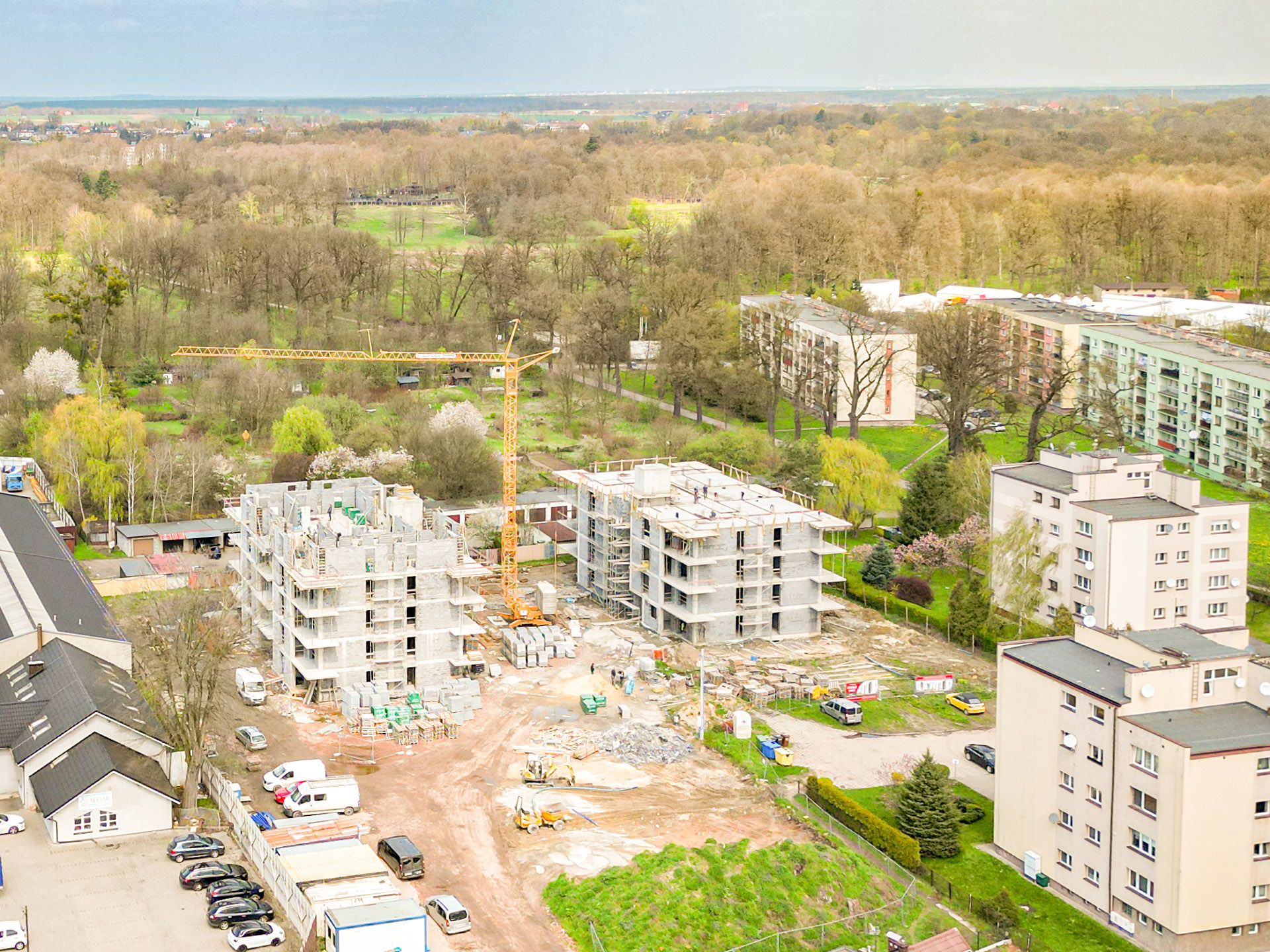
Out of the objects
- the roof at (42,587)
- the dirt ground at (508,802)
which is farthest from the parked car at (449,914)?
the roof at (42,587)

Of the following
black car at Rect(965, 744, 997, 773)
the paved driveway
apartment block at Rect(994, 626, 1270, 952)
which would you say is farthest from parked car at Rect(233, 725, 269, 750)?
apartment block at Rect(994, 626, 1270, 952)

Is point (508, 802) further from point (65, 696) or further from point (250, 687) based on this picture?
point (65, 696)

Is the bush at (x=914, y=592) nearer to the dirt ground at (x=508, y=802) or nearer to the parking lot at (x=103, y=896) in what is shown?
the dirt ground at (x=508, y=802)

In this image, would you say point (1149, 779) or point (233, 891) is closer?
point (1149, 779)

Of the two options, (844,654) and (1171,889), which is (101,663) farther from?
(1171,889)

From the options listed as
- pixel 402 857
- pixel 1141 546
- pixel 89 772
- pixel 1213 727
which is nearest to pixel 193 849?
pixel 89 772

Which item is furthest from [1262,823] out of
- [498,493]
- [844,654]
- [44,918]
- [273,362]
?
[273,362]
